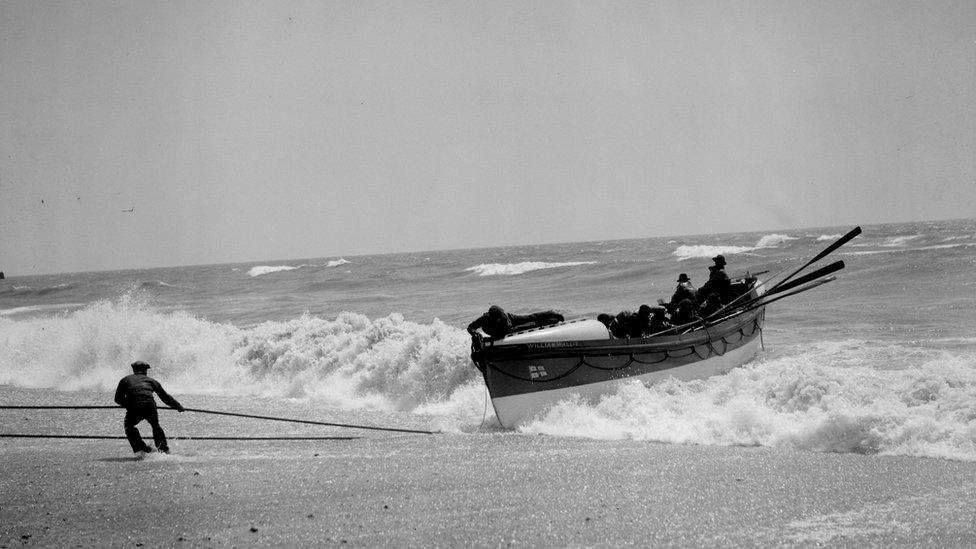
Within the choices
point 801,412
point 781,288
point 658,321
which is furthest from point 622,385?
point 781,288

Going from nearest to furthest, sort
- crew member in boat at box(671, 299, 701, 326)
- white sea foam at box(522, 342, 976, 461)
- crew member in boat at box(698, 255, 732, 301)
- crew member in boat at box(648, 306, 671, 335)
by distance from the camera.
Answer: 1. white sea foam at box(522, 342, 976, 461)
2. crew member in boat at box(648, 306, 671, 335)
3. crew member in boat at box(671, 299, 701, 326)
4. crew member in boat at box(698, 255, 732, 301)

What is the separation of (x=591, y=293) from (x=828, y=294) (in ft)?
34.6

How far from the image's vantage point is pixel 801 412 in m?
9.32

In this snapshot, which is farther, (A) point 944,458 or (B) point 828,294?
(B) point 828,294

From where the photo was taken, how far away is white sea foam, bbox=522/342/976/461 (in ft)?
26.2

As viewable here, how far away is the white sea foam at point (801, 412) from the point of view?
26.2ft

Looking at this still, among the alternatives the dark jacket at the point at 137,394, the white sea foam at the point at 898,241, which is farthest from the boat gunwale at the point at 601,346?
the white sea foam at the point at 898,241

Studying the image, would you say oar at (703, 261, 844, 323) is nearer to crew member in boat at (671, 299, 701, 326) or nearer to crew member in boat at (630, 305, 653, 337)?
crew member in boat at (671, 299, 701, 326)

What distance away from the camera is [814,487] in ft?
21.5

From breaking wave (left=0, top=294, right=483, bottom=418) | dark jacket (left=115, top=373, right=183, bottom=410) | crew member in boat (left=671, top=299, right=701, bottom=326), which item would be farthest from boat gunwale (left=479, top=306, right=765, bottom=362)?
dark jacket (left=115, top=373, right=183, bottom=410)

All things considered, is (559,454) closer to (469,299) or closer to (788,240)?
(469,299)

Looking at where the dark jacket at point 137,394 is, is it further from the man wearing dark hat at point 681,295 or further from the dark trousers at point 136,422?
the man wearing dark hat at point 681,295

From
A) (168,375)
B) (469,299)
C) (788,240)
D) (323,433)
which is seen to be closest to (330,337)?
(168,375)

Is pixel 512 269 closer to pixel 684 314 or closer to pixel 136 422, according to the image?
pixel 684 314
